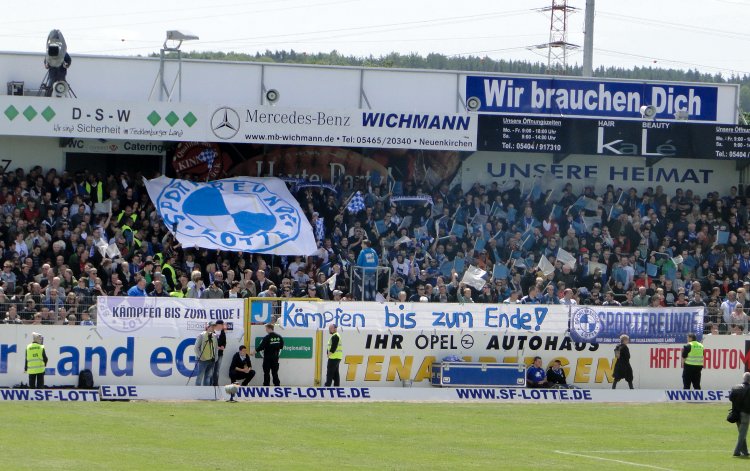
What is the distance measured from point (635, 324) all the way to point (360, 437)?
496 inches

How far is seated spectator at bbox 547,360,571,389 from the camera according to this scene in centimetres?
3095

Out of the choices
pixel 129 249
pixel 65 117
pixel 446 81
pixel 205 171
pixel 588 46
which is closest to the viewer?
pixel 129 249

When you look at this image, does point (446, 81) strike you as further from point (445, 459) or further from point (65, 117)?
point (445, 459)

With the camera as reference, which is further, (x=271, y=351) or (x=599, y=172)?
(x=599, y=172)

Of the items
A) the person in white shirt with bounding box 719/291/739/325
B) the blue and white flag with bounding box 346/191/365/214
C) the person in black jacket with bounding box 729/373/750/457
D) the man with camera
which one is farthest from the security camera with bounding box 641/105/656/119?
the person in black jacket with bounding box 729/373/750/457

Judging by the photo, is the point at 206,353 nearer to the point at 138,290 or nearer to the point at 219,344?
the point at 219,344

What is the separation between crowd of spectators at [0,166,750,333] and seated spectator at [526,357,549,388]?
2.06m

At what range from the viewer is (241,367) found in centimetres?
2880

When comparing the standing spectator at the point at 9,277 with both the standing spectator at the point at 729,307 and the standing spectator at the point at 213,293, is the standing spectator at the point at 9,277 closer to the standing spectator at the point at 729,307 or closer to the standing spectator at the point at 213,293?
the standing spectator at the point at 213,293

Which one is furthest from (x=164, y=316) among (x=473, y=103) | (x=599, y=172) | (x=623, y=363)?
(x=599, y=172)

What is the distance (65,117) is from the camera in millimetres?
34438

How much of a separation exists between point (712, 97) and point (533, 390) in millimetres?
17513

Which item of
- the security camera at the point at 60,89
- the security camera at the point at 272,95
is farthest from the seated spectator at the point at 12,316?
the security camera at the point at 272,95

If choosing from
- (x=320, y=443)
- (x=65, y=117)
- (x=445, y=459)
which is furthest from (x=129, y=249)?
(x=445, y=459)
